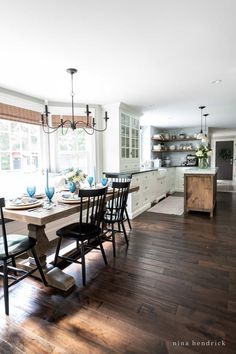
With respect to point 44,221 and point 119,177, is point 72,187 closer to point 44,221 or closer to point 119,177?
point 44,221

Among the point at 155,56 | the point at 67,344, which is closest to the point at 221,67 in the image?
the point at 155,56

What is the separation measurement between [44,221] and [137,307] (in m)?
1.06

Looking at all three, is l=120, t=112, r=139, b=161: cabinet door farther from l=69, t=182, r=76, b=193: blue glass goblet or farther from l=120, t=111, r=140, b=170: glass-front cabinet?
l=69, t=182, r=76, b=193: blue glass goblet

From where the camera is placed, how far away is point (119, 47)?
6.84ft

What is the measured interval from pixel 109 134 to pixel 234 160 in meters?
7.70

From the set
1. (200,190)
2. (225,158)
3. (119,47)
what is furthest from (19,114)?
(225,158)

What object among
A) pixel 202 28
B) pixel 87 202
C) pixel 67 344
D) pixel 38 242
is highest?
pixel 202 28

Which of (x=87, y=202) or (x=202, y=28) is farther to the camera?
(x=87, y=202)

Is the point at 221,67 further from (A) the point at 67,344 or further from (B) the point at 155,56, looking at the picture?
(A) the point at 67,344

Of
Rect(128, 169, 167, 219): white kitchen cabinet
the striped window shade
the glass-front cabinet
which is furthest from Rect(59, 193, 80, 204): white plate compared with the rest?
the glass-front cabinet

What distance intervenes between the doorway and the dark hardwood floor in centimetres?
819

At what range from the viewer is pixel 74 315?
1.66 meters

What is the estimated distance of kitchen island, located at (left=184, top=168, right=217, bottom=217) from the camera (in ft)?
14.3

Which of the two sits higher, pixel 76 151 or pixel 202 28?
pixel 202 28
